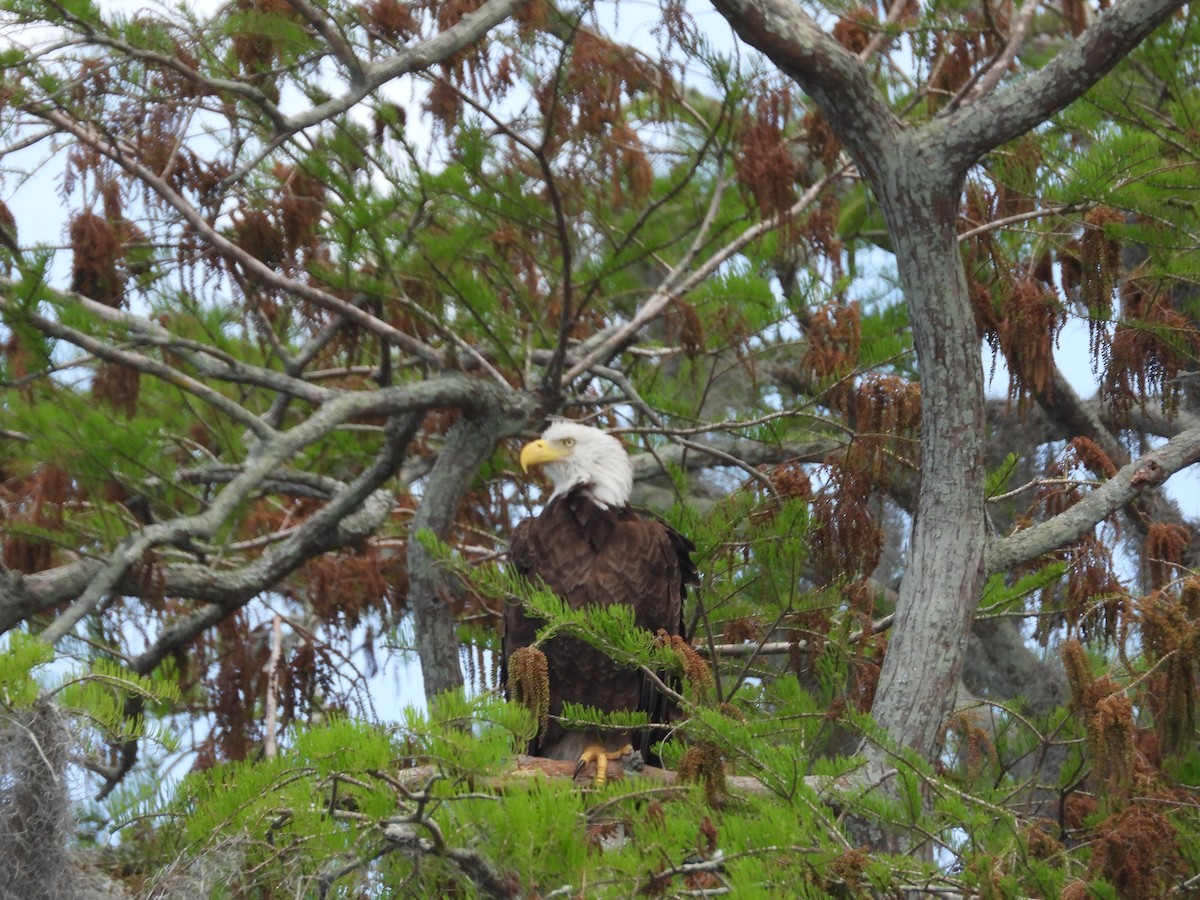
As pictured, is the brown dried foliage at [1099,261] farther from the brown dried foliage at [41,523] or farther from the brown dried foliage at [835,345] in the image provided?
the brown dried foliage at [41,523]

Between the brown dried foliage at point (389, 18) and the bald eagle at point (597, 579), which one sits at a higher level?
the brown dried foliage at point (389, 18)

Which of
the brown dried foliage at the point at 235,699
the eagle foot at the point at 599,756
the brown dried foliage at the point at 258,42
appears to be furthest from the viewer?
the brown dried foliage at the point at 235,699

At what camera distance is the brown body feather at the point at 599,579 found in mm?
4457

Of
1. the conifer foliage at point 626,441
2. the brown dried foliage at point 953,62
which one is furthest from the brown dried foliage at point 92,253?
the brown dried foliage at point 953,62

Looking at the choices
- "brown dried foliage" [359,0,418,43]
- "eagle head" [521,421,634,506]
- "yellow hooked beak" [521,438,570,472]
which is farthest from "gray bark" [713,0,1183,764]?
"yellow hooked beak" [521,438,570,472]

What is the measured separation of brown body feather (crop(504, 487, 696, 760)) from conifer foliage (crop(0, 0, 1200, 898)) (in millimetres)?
126

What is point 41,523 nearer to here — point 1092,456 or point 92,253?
point 92,253

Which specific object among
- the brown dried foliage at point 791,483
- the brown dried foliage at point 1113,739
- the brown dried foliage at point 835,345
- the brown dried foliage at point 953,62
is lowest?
the brown dried foliage at point 1113,739

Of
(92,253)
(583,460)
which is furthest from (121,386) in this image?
(583,460)

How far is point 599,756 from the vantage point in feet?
14.1

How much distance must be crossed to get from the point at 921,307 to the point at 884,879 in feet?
4.89

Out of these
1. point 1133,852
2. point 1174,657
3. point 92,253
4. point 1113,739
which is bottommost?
point 1133,852

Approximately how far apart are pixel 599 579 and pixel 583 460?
2.08ft

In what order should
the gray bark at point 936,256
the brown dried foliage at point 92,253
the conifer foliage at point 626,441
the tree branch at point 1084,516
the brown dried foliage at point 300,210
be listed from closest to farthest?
the conifer foliage at point 626,441 → the gray bark at point 936,256 → the tree branch at point 1084,516 → the brown dried foliage at point 92,253 → the brown dried foliage at point 300,210
